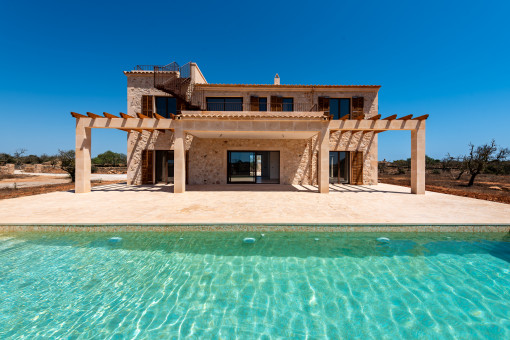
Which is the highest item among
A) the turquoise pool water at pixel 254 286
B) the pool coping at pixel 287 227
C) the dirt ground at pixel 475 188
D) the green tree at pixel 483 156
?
the green tree at pixel 483 156

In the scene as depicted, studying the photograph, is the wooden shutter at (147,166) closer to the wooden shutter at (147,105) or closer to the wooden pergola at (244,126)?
the wooden shutter at (147,105)

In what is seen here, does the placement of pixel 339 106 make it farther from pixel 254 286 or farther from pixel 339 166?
pixel 254 286

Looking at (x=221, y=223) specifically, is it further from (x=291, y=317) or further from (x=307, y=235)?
(x=291, y=317)

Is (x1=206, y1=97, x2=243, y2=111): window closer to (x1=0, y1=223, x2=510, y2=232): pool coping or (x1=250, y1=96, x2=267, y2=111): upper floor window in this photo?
(x1=250, y1=96, x2=267, y2=111): upper floor window

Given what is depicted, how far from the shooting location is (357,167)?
49.2 ft

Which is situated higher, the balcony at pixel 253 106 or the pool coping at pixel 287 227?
the balcony at pixel 253 106

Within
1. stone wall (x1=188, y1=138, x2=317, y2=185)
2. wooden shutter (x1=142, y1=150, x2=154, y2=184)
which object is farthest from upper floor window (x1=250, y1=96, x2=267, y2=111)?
wooden shutter (x1=142, y1=150, x2=154, y2=184)

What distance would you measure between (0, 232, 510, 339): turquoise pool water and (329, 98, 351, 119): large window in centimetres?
1148

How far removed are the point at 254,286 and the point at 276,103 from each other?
1338 centimetres

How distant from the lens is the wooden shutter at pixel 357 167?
587 inches

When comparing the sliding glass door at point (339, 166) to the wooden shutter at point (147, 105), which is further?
the sliding glass door at point (339, 166)

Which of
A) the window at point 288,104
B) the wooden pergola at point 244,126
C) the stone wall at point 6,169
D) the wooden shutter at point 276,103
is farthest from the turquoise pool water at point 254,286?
the stone wall at point 6,169

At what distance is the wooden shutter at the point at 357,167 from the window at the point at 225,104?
8655 mm

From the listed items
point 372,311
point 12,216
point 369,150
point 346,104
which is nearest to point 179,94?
point 12,216
